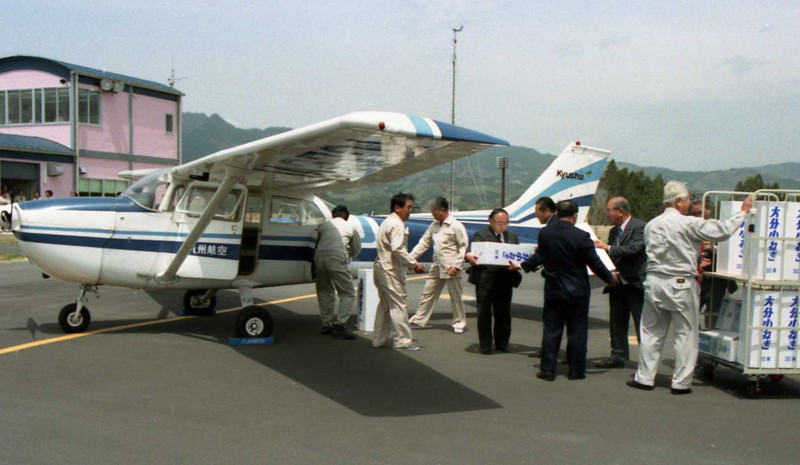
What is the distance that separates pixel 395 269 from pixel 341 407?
8.27 feet

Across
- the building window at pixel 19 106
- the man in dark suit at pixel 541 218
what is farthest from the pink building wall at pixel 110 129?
the man in dark suit at pixel 541 218

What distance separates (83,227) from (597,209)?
6232cm

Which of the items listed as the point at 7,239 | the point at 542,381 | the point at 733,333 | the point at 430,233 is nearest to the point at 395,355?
the point at 542,381

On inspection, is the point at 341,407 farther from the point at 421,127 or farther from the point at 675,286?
the point at 675,286

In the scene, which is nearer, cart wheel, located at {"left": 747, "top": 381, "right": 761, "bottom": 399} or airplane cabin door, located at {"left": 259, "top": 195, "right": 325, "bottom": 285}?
cart wheel, located at {"left": 747, "top": 381, "right": 761, "bottom": 399}

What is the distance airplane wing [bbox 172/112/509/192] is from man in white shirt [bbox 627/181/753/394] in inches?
72.3

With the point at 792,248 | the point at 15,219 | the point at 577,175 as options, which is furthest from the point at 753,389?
the point at 15,219

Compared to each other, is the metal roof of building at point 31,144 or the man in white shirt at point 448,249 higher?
the metal roof of building at point 31,144

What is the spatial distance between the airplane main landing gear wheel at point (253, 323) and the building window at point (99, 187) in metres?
29.2

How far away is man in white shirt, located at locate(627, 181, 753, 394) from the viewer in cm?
571

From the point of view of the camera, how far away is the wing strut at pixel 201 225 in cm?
718

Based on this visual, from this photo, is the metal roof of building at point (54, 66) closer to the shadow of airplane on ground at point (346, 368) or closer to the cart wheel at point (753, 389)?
the shadow of airplane on ground at point (346, 368)

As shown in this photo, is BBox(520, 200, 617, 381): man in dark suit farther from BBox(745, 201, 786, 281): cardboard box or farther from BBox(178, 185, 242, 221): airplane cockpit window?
BBox(178, 185, 242, 221): airplane cockpit window

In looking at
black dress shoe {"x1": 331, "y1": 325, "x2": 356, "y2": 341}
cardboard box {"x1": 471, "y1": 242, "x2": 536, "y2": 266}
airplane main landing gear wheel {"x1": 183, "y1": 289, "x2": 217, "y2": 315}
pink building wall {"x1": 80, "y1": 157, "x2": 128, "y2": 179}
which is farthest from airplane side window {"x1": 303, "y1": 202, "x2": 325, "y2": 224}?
pink building wall {"x1": 80, "y1": 157, "x2": 128, "y2": 179}
